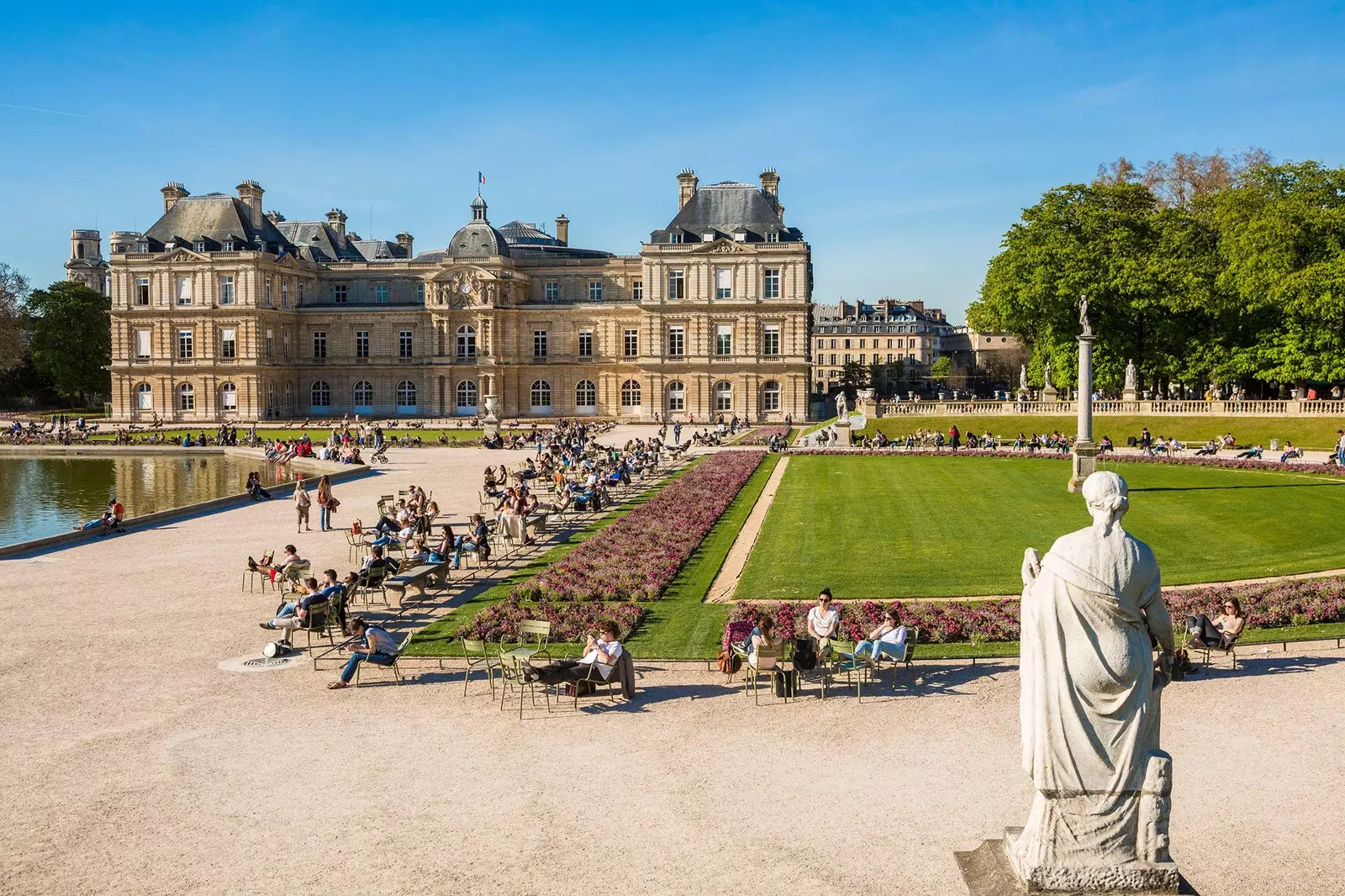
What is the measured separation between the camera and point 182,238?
83.7m

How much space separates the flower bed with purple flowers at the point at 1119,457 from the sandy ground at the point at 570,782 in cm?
2680

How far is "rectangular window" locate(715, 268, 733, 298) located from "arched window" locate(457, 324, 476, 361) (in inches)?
758

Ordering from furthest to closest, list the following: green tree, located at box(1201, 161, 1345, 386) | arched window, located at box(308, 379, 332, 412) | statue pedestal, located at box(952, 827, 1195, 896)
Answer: arched window, located at box(308, 379, 332, 412)
green tree, located at box(1201, 161, 1345, 386)
statue pedestal, located at box(952, 827, 1195, 896)

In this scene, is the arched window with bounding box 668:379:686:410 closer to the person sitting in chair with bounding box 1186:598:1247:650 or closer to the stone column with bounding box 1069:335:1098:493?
the stone column with bounding box 1069:335:1098:493

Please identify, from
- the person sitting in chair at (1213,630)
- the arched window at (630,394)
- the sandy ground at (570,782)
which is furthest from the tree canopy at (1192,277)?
the sandy ground at (570,782)

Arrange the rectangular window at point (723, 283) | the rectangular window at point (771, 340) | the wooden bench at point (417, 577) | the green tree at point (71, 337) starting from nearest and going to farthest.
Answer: the wooden bench at point (417, 577)
the rectangular window at point (771, 340)
the rectangular window at point (723, 283)
the green tree at point (71, 337)

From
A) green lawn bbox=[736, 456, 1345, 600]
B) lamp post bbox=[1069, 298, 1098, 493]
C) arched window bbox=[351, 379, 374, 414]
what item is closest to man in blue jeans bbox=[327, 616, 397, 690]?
green lawn bbox=[736, 456, 1345, 600]

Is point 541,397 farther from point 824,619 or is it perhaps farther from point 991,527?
point 824,619

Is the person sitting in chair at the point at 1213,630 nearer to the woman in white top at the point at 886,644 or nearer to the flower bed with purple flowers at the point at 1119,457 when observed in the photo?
the woman in white top at the point at 886,644

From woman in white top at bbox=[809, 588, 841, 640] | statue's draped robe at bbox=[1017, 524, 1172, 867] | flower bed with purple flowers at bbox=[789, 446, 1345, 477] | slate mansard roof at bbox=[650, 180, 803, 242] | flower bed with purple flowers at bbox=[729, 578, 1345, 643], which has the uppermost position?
slate mansard roof at bbox=[650, 180, 803, 242]

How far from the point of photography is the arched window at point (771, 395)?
7875 cm

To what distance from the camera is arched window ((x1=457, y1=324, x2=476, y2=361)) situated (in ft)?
278

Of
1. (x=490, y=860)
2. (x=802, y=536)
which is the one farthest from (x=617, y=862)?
(x=802, y=536)

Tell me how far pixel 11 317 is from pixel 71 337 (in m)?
4.49
